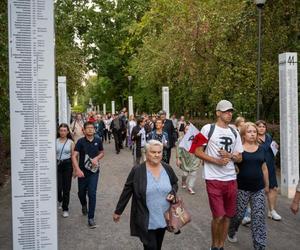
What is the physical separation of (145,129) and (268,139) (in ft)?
21.5

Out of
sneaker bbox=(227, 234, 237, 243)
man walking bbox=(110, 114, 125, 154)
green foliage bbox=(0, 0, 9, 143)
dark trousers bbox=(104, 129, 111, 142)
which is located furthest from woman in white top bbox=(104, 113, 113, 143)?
sneaker bbox=(227, 234, 237, 243)

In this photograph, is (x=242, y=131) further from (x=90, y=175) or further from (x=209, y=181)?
(x=90, y=175)

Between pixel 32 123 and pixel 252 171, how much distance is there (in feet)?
9.98

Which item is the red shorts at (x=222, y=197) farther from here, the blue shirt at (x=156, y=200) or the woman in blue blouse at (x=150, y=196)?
the blue shirt at (x=156, y=200)

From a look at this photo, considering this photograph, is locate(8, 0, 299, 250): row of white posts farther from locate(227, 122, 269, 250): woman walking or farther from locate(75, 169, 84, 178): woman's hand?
locate(227, 122, 269, 250): woman walking

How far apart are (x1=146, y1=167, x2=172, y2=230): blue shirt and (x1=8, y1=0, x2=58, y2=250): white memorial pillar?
1.15 metres

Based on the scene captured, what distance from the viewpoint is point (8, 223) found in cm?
869

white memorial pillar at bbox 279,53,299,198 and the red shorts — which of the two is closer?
the red shorts

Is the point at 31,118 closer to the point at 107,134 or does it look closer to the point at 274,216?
the point at 274,216

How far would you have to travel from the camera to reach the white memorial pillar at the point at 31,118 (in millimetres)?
5113

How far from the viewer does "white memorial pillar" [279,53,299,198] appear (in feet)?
35.1

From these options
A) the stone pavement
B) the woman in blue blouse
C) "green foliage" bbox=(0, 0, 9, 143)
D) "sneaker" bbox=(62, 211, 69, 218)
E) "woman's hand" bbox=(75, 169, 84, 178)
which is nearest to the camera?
the woman in blue blouse

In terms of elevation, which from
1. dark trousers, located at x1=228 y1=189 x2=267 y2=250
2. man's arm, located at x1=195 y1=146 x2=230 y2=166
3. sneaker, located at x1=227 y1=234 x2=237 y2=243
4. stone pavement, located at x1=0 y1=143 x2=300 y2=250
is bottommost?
stone pavement, located at x1=0 y1=143 x2=300 y2=250

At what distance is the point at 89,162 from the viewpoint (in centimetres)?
812
